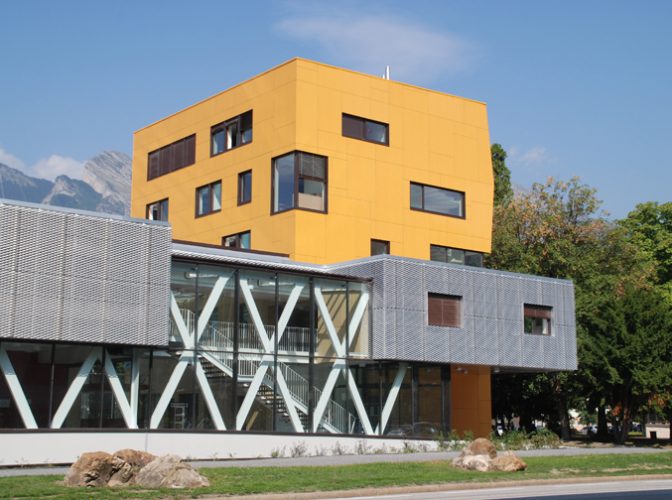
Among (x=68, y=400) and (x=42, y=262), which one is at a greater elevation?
(x=42, y=262)

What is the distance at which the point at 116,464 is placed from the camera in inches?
867

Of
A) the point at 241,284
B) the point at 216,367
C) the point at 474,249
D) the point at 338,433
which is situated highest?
the point at 474,249

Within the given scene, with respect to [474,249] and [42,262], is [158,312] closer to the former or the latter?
[42,262]

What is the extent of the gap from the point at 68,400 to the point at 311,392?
9.10 meters

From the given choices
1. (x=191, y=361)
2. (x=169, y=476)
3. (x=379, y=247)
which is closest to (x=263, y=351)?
(x=191, y=361)

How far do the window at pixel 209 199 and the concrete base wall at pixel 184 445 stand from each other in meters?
14.7

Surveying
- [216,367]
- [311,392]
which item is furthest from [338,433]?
[216,367]

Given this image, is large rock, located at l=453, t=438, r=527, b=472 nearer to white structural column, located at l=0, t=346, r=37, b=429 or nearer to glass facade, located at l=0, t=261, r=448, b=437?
glass facade, located at l=0, t=261, r=448, b=437

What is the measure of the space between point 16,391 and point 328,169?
1758 centimetres

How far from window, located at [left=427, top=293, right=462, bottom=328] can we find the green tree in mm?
41750

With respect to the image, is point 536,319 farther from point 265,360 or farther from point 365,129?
point 265,360

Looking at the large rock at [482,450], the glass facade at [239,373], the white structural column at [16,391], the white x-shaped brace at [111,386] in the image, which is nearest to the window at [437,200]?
the glass facade at [239,373]

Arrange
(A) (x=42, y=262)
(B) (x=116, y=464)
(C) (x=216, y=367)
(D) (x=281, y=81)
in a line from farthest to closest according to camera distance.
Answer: (D) (x=281, y=81), (C) (x=216, y=367), (A) (x=42, y=262), (B) (x=116, y=464)

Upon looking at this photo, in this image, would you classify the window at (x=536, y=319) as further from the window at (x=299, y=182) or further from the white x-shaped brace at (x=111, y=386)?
the white x-shaped brace at (x=111, y=386)
